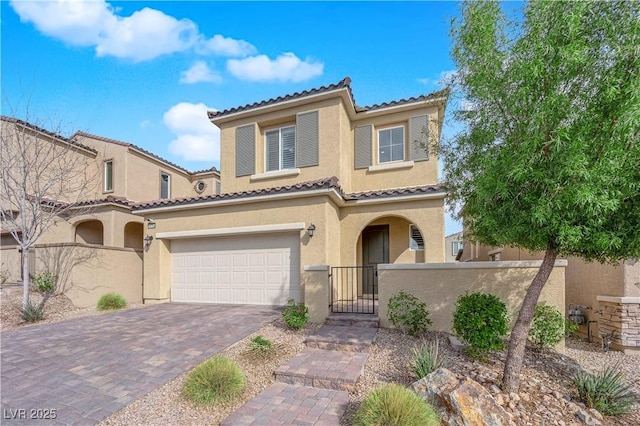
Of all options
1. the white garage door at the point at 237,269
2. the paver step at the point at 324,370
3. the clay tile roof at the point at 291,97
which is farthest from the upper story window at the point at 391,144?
the paver step at the point at 324,370

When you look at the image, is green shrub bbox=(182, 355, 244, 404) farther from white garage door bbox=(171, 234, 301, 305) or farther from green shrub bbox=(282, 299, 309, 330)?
white garage door bbox=(171, 234, 301, 305)

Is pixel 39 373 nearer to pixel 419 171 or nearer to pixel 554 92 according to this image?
pixel 554 92

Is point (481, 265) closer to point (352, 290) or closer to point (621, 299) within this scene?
point (621, 299)

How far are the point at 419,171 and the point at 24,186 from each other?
1428cm

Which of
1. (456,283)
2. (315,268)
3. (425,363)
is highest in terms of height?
(315,268)

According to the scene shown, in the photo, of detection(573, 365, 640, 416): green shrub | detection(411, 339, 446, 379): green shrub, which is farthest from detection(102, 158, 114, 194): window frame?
detection(573, 365, 640, 416): green shrub

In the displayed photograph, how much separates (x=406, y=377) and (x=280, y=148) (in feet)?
32.1

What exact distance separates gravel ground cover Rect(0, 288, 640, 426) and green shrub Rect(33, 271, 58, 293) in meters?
9.57

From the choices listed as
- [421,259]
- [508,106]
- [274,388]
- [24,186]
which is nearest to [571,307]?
[421,259]

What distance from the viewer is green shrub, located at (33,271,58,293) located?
11.4 metres

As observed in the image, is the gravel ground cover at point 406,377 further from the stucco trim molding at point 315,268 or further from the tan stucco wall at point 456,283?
the stucco trim molding at point 315,268

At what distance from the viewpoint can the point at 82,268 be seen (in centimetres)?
1175

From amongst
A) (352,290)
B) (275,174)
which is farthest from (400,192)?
(275,174)

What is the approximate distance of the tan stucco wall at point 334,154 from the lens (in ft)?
37.4
